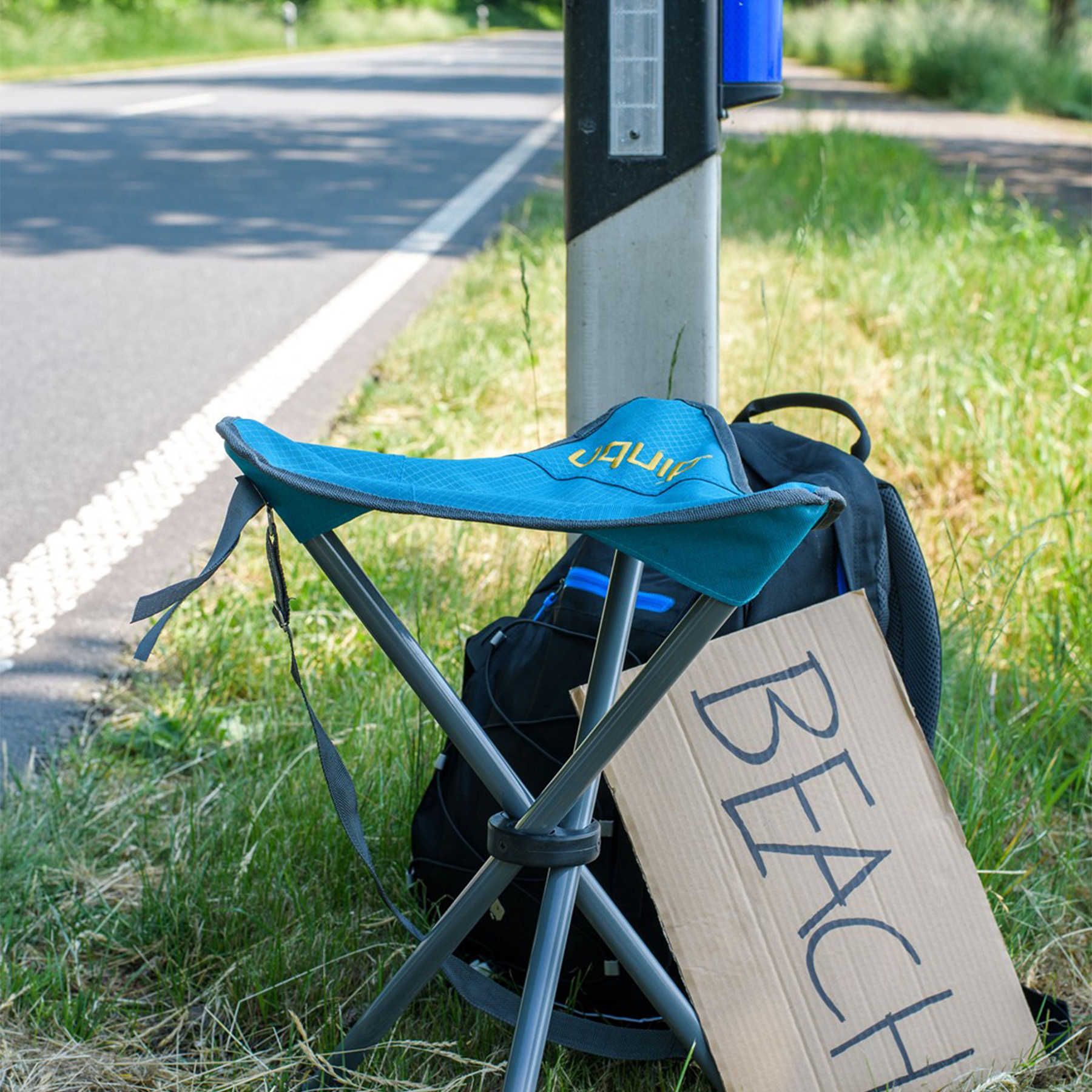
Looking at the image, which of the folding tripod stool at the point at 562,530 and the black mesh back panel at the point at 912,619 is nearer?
the folding tripod stool at the point at 562,530

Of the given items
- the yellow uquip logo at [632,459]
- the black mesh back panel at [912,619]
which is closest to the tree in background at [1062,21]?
the black mesh back panel at [912,619]

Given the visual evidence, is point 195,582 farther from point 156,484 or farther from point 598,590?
point 156,484

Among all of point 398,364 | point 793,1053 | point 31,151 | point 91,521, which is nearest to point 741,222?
point 398,364

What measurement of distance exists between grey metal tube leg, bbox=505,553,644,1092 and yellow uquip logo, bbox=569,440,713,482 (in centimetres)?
9

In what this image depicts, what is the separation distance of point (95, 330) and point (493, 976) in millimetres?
3905

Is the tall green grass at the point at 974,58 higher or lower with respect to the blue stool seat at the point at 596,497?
higher

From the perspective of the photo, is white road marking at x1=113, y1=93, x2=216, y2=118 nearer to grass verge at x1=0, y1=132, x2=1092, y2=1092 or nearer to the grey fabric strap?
grass verge at x1=0, y1=132, x2=1092, y2=1092

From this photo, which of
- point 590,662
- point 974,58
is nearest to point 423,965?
point 590,662

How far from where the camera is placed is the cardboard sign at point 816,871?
1523 mm

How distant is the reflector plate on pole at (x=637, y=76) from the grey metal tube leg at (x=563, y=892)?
78 cm

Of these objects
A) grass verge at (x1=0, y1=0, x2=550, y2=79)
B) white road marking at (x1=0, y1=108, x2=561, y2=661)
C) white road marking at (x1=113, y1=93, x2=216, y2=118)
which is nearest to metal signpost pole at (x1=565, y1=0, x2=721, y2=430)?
white road marking at (x1=0, y1=108, x2=561, y2=661)

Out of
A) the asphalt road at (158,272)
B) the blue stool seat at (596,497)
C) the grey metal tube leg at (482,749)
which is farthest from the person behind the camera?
the asphalt road at (158,272)

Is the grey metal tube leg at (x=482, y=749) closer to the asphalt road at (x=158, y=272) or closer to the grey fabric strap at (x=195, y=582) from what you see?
the grey fabric strap at (x=195, y=582)

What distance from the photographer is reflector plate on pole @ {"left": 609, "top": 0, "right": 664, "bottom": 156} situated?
5.99 feet
